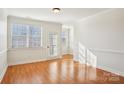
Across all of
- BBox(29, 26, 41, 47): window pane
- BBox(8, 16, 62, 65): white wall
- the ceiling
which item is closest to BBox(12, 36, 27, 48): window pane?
BBox(8, 16, 62, 65): white wall

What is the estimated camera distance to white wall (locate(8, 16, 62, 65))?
5537 millimetres

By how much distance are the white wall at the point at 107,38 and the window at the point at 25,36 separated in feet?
9.31

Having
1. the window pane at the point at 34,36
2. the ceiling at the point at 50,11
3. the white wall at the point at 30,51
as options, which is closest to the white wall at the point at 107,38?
the ceiling at the point at 50,11

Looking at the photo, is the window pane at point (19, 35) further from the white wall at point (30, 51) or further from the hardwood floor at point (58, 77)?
the hardwood floor at point (58, 77)

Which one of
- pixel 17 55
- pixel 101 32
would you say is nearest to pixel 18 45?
pixel 17 55

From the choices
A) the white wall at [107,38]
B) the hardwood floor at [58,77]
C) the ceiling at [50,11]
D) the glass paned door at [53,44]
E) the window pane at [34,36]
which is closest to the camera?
the hardwood floor at [58,77]

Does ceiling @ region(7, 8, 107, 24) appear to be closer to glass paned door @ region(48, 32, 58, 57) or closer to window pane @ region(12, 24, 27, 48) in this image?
window pane @ region(12, 24, 27, 48)

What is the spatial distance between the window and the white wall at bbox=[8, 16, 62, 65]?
24 centimetres

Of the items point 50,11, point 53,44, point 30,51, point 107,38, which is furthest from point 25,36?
point 107,38

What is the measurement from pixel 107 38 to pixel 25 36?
13.7 feet

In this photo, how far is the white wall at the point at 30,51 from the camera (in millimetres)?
5537

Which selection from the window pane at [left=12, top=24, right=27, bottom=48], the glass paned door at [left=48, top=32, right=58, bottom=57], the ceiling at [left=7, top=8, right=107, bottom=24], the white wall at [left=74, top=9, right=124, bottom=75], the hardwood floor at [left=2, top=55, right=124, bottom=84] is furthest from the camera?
the glass paned door at [left=48, top=32, right=58, bottom=57]

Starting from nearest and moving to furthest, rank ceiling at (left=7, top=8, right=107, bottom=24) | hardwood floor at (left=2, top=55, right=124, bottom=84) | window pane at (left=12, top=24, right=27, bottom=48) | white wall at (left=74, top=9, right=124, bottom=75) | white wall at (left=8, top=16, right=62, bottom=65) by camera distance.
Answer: hardwood floor at (left=2, top=55, right=124, bottom=84)
white wall at (left=74, top=9, right=124, bottom=75)
ceiling at (left=7, top=8, right=107, bottom=24)
white wall at (left=8, top=16, right=62, bottom=65)
window pane at (left=12, top=24, right=27, bottom=48)
